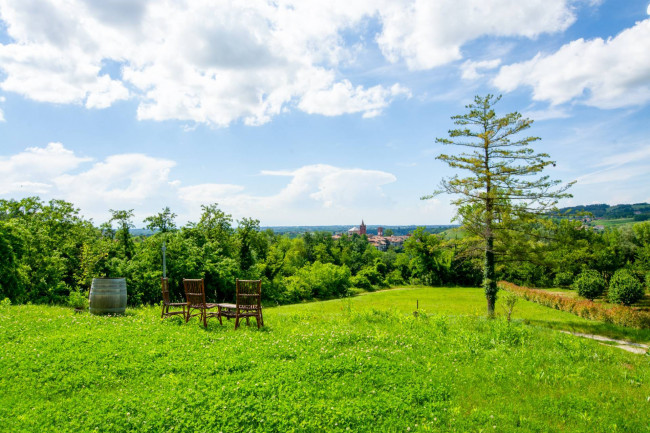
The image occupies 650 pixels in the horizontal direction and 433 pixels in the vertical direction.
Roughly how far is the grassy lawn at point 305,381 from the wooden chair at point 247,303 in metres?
0.47

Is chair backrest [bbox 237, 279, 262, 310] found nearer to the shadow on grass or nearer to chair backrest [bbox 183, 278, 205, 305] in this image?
chair backrest [bbox 183, 278, 205, 305]

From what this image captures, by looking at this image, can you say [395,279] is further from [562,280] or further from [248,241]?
[248,241]

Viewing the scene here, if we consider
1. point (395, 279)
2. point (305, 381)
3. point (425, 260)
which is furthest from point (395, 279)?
point (305, 381)

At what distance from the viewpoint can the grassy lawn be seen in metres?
4.77

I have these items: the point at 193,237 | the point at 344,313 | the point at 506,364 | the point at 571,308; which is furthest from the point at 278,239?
the point at 506,364

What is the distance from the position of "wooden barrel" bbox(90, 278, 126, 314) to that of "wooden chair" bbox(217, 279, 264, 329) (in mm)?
3818

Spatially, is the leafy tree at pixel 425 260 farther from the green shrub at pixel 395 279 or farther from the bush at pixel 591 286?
the bush at pixel 591 286

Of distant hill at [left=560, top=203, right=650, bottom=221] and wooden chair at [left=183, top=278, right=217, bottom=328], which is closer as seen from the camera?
wooden chair at [left=183, top=278, right=217, bottom=328]

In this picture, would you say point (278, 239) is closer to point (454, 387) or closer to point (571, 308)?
point (571, 308)

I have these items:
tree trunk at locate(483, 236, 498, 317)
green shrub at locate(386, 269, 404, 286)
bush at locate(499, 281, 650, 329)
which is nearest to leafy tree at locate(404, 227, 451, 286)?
green shrub at locate(386, 269, 404, 286)

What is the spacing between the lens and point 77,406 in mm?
4988

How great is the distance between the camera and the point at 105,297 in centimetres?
1123

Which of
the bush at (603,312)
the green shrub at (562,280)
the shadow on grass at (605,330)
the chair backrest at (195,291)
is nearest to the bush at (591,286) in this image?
the green shrub at (562,280)

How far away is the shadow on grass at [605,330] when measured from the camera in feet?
52.5
